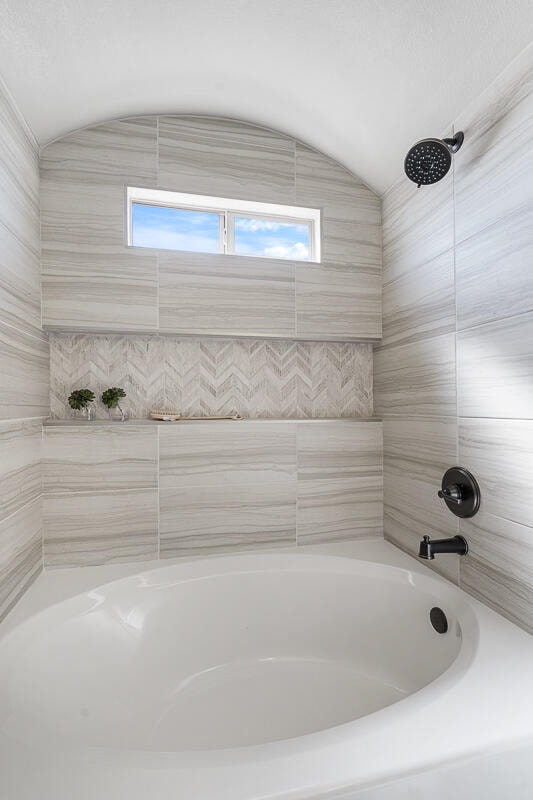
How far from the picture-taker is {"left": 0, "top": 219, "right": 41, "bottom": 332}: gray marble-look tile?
1.38m

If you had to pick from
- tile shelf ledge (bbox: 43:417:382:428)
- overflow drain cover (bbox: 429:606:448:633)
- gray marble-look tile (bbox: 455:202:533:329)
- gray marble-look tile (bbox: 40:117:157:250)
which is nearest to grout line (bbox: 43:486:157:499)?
tile shelf ledge (bbox: 43:417:382:428)

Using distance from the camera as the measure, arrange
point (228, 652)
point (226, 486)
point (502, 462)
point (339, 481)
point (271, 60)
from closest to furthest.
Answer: point (502, 462)
point (271, 60)
point (228, 652)
point (226, 486)
point (339, 481)

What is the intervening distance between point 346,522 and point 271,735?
0.91 metres

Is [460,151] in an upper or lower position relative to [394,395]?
upper

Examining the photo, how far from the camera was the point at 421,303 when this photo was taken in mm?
1769

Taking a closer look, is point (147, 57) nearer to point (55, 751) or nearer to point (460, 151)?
point (460, 151)


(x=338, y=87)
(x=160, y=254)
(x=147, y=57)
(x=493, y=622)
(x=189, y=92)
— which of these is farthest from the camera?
(x=160, y=254)

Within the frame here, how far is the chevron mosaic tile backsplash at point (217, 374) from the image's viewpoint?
1875mm

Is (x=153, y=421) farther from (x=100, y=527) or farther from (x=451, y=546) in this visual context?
(x=451, y=546)

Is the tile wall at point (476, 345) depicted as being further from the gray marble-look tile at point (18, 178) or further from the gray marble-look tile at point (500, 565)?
the gray marble-look tile at point (18, 178)

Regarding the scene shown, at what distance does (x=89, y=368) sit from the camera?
188 cm

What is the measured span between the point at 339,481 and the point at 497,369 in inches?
36.4

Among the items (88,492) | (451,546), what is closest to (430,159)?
(451,546)

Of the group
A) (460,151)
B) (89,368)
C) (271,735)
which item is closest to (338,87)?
(460,151)
